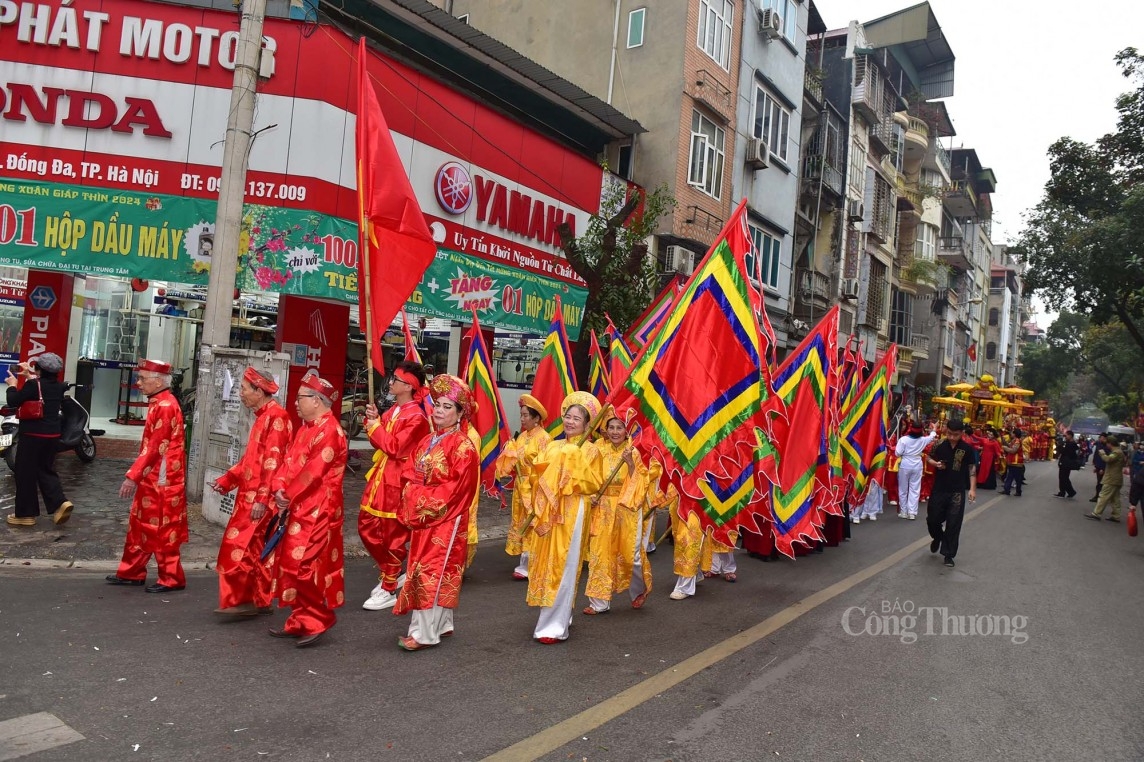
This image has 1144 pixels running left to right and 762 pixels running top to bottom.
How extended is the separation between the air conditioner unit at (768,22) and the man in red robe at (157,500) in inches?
792

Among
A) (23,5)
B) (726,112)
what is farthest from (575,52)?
(23,5)

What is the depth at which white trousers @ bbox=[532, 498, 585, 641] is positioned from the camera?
5.26 metres

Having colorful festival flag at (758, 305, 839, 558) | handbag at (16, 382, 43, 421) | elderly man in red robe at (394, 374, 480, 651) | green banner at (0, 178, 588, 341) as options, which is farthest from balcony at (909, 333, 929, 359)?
elderly man in red robe at (394, 374, 480, 651)

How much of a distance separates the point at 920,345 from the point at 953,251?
8.76 m

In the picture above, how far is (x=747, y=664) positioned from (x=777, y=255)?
805 inches

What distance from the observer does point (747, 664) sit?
199 inches

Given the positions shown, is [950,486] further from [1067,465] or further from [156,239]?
[1067,465]

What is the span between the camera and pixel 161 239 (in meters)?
10.9

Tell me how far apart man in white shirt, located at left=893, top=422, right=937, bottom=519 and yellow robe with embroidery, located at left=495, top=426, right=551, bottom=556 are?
8870mm

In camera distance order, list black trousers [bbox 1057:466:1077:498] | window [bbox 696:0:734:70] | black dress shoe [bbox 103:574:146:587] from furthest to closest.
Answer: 1. black trousers [bbox 1057:466:1077:498]
2. window [bbox 696:0:734:70]
3. black dress shoe [bbox 103:574:146:587]

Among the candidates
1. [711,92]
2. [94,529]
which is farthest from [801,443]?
[711,92]

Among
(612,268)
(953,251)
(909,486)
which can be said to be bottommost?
(909,486)

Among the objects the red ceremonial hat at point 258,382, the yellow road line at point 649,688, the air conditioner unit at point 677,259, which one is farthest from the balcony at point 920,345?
the red ceremonial hat at point 258,382

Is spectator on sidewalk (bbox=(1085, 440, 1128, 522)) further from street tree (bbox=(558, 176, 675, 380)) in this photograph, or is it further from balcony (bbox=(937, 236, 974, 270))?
balcony (bbox=(937, 236, 974, 270))
